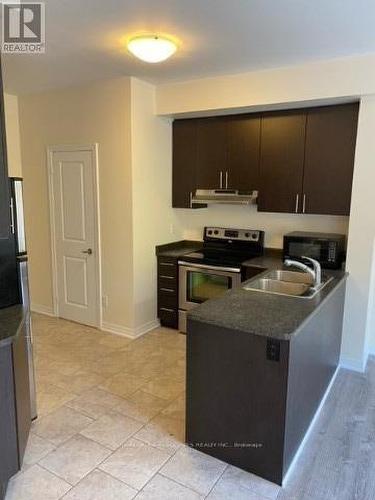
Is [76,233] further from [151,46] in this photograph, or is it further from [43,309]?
[151,46]

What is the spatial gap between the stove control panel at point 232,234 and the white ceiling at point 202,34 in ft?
5.40

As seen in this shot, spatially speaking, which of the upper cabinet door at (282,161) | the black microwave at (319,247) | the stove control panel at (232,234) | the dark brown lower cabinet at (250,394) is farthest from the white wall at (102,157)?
the dark brown lower cabinet at (250,394)

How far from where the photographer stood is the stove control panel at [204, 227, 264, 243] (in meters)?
4.11

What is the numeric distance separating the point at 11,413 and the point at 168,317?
8.07 feet

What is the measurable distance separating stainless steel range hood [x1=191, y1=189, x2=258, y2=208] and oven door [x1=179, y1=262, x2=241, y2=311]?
28.2 inches

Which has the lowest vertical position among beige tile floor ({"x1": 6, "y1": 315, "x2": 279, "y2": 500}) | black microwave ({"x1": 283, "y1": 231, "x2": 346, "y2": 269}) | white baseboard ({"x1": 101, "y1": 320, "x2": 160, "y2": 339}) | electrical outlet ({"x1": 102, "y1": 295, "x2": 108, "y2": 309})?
beige tile floor ({"x1": 6, "y1": 315, "x2": 279, "y2": 500})

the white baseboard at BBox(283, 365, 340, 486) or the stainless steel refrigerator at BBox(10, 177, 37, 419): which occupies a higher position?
the stainless steel refrigerator at BBox(10, 177, 37, 419)

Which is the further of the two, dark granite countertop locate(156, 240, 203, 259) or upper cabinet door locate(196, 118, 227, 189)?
dark granite countertop locate(156, 240, 203, 259)

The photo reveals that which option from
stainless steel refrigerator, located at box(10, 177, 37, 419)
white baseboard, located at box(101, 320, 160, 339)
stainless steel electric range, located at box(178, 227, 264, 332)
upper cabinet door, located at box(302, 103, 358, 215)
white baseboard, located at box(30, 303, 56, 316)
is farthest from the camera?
white baseboard, located at box(30, 303, 56, 316)

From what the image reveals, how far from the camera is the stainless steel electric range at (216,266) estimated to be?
385 centimetres

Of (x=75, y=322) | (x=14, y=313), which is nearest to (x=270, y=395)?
(x=14, y=313)

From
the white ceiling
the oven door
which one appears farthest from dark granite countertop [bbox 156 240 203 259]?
the white ceiling

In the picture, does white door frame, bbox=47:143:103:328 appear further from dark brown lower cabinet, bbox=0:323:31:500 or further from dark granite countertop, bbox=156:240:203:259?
dark brown lower cabinet, bbox=0:323:31:500

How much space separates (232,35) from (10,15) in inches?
56.3
